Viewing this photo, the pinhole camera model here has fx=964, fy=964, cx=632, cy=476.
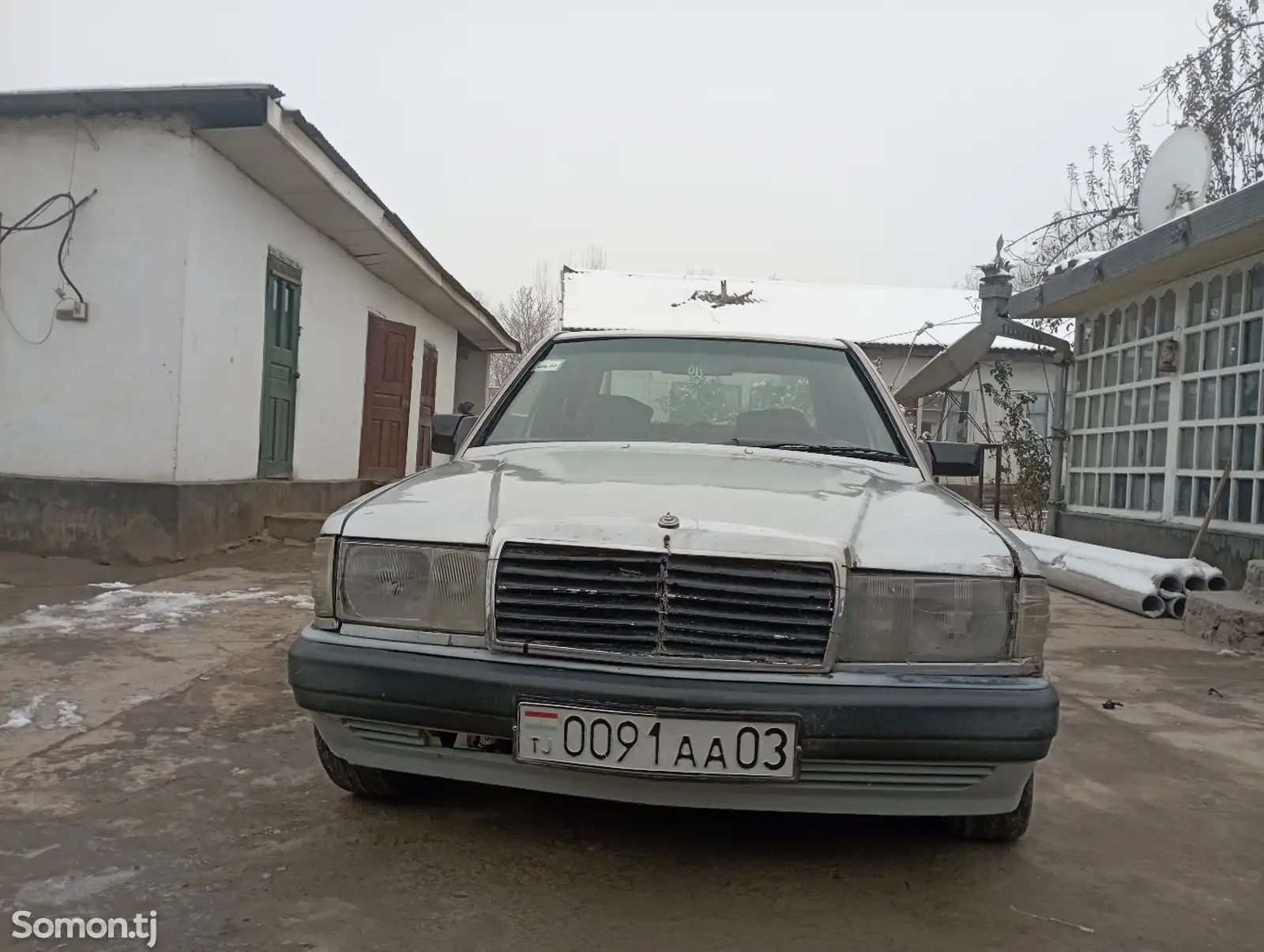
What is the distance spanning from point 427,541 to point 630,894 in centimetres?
90

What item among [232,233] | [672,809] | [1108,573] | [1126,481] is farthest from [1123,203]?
[672,809]

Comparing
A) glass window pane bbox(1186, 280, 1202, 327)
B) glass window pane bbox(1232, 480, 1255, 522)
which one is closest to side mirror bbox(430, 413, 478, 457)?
glass window pane bbox(1232, 480, 1255, 522)

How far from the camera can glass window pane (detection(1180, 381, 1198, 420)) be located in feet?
24.5

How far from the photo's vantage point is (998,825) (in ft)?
7.89

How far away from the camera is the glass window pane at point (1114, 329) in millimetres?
8891

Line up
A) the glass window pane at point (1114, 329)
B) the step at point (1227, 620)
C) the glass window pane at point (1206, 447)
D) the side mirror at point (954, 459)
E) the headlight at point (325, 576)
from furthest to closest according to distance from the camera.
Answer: the glass window pane at point (1114, 329) < the glass window pane at point (1206, 447) < the step at point (1227, 620) < the side mirror at point (954, 459) < the headlight at point (325, 576)

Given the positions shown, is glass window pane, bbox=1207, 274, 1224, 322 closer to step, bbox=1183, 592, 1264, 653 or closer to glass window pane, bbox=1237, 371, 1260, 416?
glass window pane, bbox=1237, 371, 1260, 416

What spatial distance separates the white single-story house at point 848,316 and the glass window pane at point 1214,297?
10.9 m

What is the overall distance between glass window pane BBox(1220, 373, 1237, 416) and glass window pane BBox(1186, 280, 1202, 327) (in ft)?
2.12

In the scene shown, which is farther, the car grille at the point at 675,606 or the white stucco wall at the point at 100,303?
the white stucco wall at the point at 100,303

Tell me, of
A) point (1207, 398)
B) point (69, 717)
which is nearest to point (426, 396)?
point (1207, 398)

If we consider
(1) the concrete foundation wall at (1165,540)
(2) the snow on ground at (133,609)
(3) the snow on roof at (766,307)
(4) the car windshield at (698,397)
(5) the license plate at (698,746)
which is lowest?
(2) the snow on ground at (133,609)

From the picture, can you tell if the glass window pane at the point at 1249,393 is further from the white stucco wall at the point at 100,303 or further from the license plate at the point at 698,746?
the white stucco wall at the point at 100,303

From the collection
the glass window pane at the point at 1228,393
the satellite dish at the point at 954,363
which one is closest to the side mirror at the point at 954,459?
the glass window pane at the point at 1228,393
